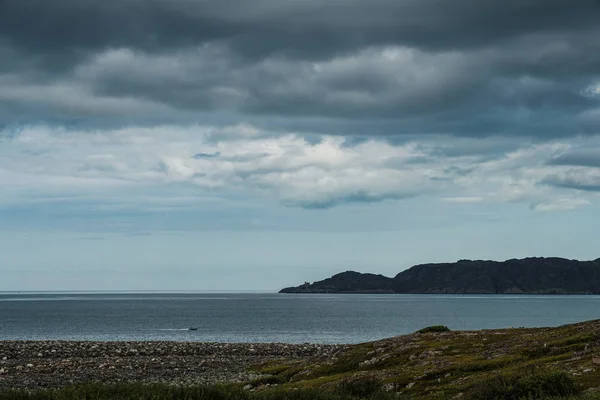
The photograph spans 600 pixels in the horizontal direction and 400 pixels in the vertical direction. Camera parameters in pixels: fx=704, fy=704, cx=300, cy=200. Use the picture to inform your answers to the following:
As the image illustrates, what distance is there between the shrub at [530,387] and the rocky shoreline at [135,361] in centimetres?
2181

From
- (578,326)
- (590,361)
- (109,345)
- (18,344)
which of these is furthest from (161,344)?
(590,361)

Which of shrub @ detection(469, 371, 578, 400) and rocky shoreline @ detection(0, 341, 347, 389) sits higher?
shrub @ detection(469, 371, 578, 400)

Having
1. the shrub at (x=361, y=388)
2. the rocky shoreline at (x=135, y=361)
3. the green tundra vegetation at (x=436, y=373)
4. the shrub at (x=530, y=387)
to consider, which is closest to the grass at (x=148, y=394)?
the green tundra vegetation at (x=436, y=373)

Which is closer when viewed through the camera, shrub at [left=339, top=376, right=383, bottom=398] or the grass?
the grass

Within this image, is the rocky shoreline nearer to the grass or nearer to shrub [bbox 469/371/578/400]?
the grass

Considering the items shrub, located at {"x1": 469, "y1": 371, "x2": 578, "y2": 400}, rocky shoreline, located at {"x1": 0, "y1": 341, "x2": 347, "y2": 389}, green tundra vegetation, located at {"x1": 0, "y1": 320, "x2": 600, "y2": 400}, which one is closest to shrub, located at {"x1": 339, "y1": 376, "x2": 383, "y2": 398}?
green tundra vegetation, located at {"x1": 0, "y1": 320, "x2": 600, "y2": 400}

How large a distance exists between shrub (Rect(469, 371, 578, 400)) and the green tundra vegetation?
4 centimetres

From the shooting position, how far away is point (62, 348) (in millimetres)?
74688

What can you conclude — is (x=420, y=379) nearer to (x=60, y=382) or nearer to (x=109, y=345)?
(x=60, y=382)

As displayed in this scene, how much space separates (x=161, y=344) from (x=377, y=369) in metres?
43.4

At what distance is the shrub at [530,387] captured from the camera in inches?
1055

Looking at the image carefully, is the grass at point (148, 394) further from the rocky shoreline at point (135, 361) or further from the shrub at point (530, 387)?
the rocky shoreline at point (135, 361)

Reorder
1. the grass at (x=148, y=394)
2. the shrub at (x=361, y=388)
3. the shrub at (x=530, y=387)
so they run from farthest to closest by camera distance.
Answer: the shrub at (x=361, y=388)
the shrub at (x=530, y=387)
the grass at (x=148, y=394)

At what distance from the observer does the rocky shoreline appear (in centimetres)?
4991
